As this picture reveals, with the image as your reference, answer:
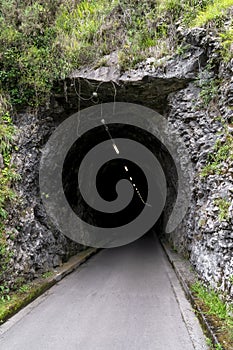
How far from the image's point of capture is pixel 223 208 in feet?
18.8

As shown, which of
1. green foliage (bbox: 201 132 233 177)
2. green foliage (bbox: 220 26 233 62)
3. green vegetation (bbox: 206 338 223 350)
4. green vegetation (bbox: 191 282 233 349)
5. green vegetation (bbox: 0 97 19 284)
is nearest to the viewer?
green vegetation (bbox: 206 338 223 350)

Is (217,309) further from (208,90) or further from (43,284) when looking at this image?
(208,90)

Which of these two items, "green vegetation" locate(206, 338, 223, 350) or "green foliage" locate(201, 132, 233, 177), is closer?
"green vegetation" locate(206, 338, 223, 350)

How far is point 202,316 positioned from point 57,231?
5.91 metres

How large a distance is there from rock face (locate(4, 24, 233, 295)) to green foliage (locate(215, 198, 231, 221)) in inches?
2.2

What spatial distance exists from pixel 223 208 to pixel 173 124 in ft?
12.0

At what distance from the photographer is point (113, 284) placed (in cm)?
761

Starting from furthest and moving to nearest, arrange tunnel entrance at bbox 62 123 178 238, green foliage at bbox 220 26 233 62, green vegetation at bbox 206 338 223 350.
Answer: tunnel entrance at bbox 62 123 178 238
green foliage at bbox 220 26 233 62
green vegetation at bbox 206 338 223 350

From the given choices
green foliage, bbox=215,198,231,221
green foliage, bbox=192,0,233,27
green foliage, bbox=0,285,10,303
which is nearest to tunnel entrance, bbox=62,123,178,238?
green foliage, bbox=192,0,233,27

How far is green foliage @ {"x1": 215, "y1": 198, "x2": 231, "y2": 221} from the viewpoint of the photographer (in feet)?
18.2

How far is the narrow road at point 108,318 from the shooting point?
14.2 ft

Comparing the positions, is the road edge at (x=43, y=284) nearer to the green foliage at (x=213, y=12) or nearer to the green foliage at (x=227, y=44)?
the green foliage at (x=227, y=44)

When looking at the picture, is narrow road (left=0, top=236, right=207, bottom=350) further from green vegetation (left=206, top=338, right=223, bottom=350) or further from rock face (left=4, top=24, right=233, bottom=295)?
rock face (left=4, top=24, right=233, bottom=295)

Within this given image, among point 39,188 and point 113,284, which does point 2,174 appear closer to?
point 39,188
